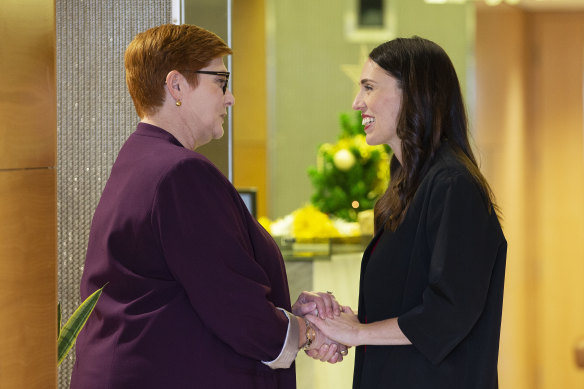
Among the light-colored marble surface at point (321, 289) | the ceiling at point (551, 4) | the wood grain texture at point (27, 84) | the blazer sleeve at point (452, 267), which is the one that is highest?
the ceiling at point (551, 4)

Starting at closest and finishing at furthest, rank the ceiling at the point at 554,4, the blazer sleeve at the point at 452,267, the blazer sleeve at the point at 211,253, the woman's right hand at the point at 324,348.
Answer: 1. the blazer sleeve at the point at 211,253
2. the blazer sleeve at the point at 452,267
3. the woman's right hand at the point at 324,348
4. the ceiling at the point at 554,4

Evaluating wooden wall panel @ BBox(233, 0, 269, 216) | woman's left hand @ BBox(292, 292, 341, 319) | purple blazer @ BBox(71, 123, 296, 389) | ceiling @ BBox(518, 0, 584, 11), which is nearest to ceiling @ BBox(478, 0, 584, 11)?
ceiling @ BBox(518, 0, 584, 11)

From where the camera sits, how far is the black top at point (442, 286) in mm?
1719

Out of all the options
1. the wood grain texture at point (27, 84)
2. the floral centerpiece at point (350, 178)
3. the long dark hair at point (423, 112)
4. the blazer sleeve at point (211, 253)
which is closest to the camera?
the wood grain texture at point (27, 84)

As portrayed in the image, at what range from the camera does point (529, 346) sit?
5.00 m

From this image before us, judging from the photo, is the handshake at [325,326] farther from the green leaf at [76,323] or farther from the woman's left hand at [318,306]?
the green leaf at [76,323]

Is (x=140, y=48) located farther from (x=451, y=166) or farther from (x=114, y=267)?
(x=451, y=166)

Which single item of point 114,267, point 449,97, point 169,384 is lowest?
point 169,384

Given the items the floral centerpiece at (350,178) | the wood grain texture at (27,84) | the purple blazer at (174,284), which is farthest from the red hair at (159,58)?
the floral centerpiece at (350,178)

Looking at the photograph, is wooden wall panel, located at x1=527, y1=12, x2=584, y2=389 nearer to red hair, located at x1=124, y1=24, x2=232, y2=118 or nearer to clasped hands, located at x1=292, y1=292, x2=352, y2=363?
clasped hands, located at x1=292, y1=292, x2=352, y2=363

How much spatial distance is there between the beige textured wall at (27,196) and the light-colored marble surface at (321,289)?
2.21 metres

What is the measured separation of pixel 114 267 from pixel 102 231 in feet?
0.30

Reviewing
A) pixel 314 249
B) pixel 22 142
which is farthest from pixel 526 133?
pixel 22 142

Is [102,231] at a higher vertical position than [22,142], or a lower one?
lower
